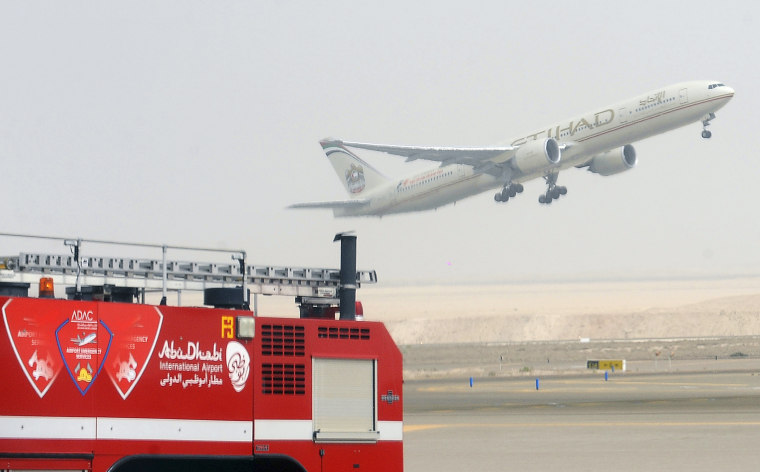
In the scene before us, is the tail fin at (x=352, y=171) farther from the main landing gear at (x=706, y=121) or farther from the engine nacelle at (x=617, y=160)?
the main landing gear at (x=706, y=121)

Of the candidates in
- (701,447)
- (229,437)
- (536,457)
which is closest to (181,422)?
(229,437)

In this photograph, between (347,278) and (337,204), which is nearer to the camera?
(347,278)

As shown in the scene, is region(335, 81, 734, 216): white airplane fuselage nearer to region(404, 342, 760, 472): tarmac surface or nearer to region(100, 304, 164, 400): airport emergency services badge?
region(404, 342, 760, 472): tarmac surface

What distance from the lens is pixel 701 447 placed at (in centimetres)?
2769

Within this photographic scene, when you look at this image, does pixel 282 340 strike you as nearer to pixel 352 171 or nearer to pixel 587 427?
pixel 587 427

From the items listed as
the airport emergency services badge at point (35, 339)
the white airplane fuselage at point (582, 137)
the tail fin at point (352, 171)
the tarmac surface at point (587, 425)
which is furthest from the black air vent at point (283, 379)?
the tail fin at point (352, 171)

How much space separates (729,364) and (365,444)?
75115 mm

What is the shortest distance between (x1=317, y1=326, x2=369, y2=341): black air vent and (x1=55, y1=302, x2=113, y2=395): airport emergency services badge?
2.76 m

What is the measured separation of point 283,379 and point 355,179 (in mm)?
86898

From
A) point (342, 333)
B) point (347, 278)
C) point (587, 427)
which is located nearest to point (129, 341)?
point (342, 333)

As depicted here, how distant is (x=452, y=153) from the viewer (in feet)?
253

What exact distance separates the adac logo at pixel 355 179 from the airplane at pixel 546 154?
238 inches

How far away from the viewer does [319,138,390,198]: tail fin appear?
97188mm

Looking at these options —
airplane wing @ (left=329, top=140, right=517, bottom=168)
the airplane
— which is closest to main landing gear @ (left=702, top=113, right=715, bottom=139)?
the airplane
